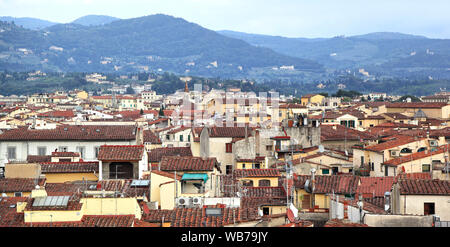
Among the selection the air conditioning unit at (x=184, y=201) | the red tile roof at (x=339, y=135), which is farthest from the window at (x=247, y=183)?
the red tile roof at (x=339, y=135)

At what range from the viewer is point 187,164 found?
19719mm

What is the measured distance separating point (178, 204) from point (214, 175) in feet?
13.4

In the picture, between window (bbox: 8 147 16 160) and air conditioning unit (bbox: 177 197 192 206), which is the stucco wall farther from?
window (bbox: 8 147 16 160)

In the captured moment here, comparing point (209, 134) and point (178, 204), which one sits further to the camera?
point (209, 134)

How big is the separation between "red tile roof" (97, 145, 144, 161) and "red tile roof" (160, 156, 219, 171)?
1.35m

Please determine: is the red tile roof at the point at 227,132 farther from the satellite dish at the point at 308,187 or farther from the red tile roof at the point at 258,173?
Answer: the satellite dish at the point at 308,187

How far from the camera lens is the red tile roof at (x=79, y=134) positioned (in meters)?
34.1

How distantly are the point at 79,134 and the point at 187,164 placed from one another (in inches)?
627

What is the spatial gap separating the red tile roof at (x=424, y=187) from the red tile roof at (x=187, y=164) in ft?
16.1

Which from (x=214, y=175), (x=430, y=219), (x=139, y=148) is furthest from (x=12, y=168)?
(x=430, y=219)

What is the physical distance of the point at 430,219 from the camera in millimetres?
12820
